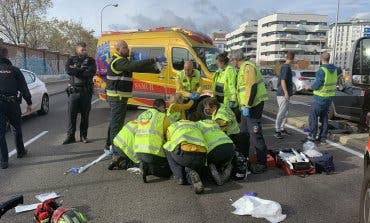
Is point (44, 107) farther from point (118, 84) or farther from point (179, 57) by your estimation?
point (118, 84)

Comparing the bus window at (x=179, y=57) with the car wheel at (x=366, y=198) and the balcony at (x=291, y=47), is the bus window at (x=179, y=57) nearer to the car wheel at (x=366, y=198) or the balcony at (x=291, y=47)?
the car wheel at (x=366, y=198)

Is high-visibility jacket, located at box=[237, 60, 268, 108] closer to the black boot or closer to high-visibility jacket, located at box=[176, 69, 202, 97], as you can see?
high-visibility jacket, located at box=[176, 69, 202, 97]

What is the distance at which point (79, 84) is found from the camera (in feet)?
28.9

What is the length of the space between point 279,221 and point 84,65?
217 inches

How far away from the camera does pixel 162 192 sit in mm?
5691

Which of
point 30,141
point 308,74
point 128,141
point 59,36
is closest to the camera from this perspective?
point 128,141

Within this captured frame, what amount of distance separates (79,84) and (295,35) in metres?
118

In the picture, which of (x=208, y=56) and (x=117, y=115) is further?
(x=208, y=56)

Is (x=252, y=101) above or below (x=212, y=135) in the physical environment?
above

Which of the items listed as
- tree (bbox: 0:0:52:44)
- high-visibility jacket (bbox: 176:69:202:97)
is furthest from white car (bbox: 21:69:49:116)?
tree (bbox: 0:0:52:44)

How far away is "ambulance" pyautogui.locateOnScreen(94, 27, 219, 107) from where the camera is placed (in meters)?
11.5

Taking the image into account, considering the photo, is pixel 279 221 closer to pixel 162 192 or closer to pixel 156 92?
pixel 162 192

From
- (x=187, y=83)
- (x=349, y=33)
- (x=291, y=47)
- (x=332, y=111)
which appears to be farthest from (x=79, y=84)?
(x=291, y=47)

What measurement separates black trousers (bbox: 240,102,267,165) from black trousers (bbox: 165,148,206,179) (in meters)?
1.24
